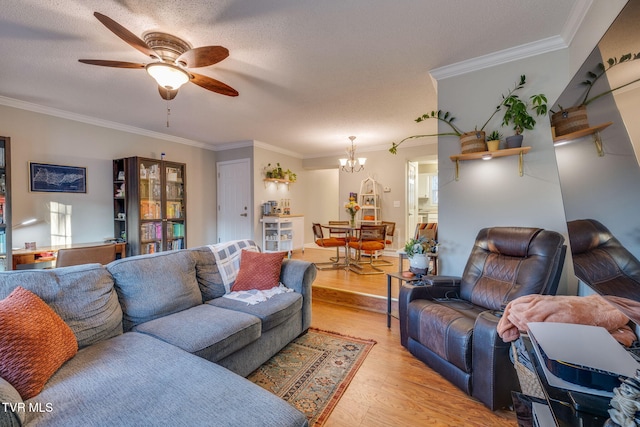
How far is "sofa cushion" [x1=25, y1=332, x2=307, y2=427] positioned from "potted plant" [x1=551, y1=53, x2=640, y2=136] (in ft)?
4.88

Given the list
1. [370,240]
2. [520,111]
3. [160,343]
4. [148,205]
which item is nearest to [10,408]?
[160,343]

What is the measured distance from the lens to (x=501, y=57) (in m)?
2.34

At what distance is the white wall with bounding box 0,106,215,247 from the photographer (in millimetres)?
3287

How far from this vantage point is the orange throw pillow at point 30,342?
107 cm

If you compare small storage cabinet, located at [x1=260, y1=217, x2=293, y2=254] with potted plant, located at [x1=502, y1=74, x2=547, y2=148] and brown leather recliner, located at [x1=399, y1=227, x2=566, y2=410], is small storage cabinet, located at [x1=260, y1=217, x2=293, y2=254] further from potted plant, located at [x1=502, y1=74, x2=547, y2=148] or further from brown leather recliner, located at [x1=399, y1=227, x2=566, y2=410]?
potted plant, located at [x1=502, y1=74, x2=547, y2=148]

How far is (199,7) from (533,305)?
2587mm

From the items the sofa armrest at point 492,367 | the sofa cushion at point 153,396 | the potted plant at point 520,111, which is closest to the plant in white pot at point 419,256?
the sofa armrest at point 492,367

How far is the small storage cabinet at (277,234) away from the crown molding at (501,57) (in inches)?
152

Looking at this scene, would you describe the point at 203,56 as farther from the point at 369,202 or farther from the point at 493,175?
the point at 369,202

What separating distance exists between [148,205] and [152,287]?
2783 mm

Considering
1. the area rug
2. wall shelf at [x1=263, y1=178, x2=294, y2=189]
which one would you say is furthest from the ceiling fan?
wall shelf at [x1=263, y1=178, x2=294, y2=189]

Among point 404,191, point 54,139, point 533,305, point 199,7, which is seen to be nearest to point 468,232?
point 533,305

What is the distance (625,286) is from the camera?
0.76 metres

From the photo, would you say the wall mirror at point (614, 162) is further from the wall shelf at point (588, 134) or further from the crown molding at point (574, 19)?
the crown molding at point (574, 19)
